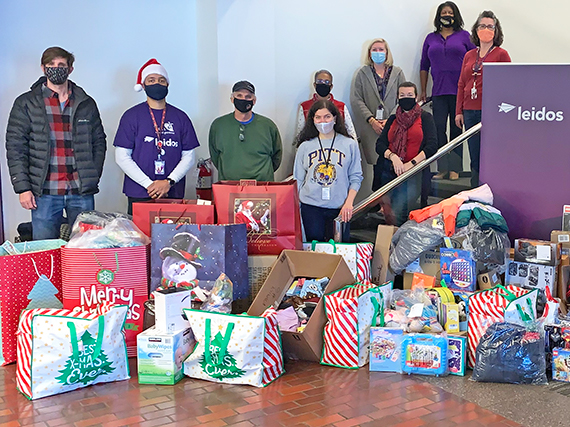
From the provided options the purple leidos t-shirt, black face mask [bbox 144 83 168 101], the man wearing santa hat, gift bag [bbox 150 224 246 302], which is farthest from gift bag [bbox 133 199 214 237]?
black face mask [bbox 144 83 168 101]

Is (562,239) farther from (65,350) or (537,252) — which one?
(65,350)

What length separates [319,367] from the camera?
3711 millimetres

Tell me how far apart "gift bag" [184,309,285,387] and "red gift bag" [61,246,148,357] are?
0.51 m

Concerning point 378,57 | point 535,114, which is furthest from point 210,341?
point 378,57

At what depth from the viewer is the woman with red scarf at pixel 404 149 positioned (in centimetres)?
486

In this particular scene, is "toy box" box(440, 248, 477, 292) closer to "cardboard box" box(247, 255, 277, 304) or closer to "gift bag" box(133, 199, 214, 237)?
"cardboard box" box(247, 255, 277, 304)

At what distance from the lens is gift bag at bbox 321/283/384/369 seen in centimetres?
366

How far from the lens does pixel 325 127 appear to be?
15.4 ft

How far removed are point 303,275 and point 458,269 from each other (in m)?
0.95

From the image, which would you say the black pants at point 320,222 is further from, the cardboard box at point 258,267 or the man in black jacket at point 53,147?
the man in black jacket at point 53,147

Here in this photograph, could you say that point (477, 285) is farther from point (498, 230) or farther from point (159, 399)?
point (159, 399)

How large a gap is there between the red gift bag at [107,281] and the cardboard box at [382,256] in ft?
A: 5.13

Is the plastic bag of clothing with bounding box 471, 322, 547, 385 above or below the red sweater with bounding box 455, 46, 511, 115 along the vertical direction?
below

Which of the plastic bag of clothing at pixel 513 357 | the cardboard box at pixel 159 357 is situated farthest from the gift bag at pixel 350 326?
the cardboard box at pixel 159 357
